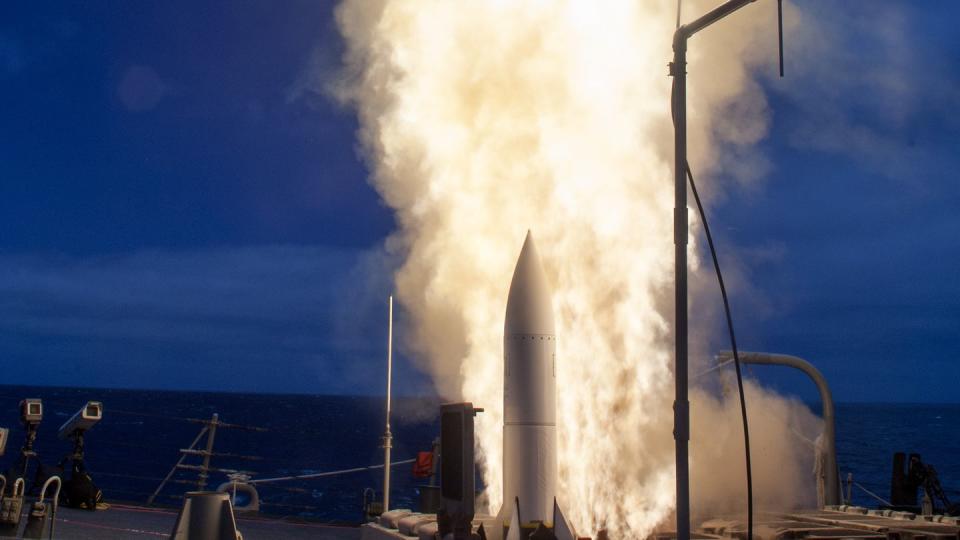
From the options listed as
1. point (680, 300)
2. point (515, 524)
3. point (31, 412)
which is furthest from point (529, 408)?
point (31, 412)

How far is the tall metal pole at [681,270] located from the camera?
949 centimetres

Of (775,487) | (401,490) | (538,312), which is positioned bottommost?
(401,490)

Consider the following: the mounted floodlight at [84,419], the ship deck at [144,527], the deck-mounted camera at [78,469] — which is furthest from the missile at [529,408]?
the deck-mounted camera at [78,469]

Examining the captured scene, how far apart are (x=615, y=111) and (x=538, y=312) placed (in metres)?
7.68

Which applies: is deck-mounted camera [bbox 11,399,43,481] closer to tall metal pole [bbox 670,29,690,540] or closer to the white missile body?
the white missile body

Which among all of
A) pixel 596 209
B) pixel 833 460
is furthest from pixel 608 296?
pixel 833 460

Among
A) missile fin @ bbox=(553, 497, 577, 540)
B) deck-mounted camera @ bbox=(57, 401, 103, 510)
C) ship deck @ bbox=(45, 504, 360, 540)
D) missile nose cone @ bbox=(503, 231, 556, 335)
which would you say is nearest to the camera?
missile fin @ bbox=(553, 497, 577, 540)

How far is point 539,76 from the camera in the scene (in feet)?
73.7

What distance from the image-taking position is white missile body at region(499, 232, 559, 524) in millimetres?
16625

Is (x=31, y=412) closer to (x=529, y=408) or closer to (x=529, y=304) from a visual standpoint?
(x=529, y=408)

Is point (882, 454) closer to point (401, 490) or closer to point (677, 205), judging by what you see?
point (401, 490)

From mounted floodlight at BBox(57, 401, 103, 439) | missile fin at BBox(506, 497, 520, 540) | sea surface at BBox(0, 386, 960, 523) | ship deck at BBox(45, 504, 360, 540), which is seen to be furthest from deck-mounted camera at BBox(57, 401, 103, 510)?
sea surface at BBox(0, 386, 960, 523)

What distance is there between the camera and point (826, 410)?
81.7ft

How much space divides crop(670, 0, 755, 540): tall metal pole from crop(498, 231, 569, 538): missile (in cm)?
694
